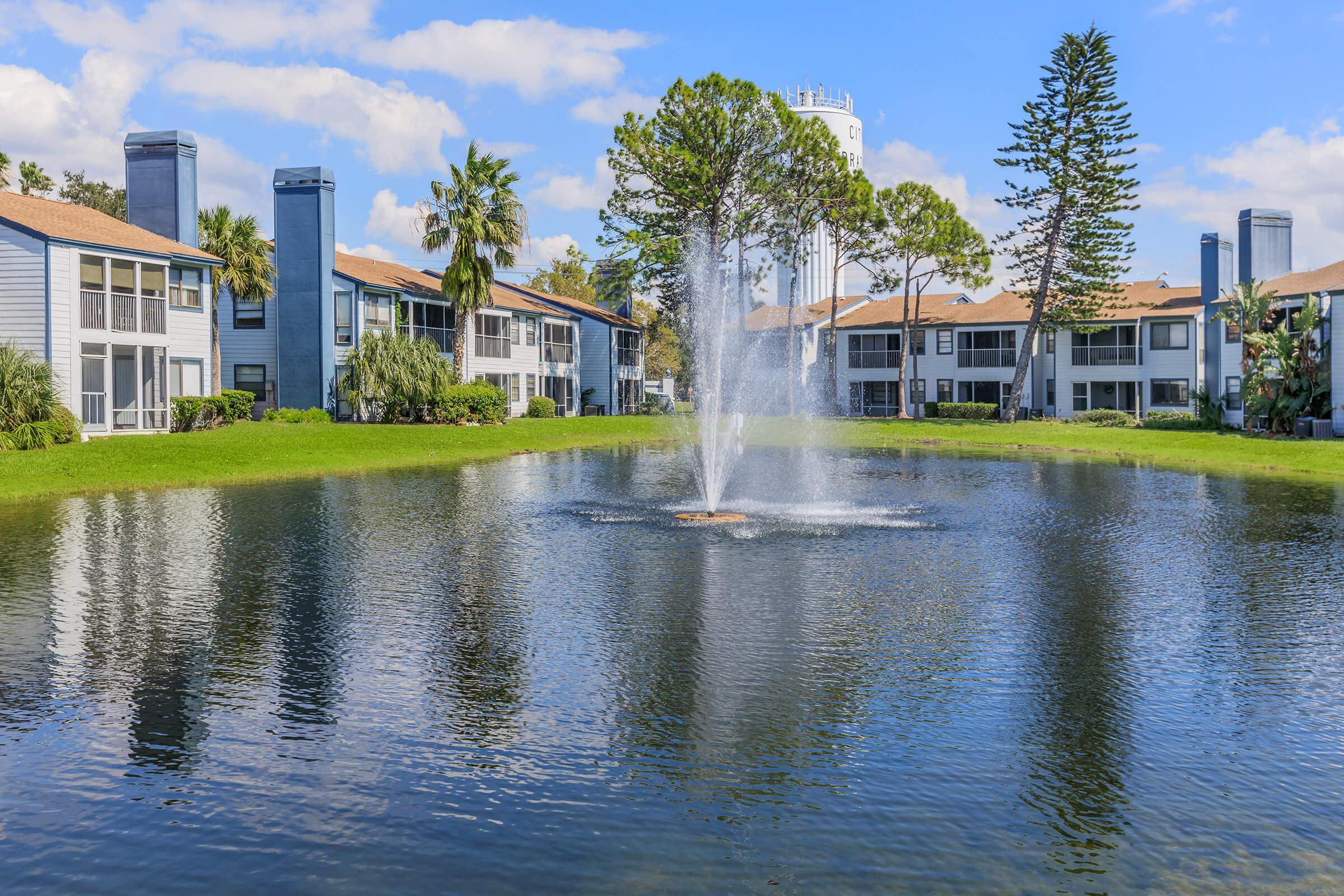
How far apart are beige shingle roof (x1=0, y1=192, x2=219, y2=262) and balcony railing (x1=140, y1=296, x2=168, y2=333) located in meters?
1.81

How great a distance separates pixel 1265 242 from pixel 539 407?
38337 mm

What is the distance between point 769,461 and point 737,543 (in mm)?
20437

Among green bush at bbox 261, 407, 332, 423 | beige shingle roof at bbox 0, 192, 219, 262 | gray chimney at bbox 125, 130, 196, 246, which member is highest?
gray chimney at bbox 125, 130, 196, 246

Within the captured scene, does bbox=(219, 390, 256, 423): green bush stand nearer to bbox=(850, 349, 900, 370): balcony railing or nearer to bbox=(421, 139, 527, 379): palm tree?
bbox=(421, 139, 527, 379): palm tree

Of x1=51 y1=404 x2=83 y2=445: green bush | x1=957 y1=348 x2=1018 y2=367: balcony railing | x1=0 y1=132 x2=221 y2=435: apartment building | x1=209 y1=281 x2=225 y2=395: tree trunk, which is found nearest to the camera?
x1=51 y1=404 x2=83 y2=445: green bush

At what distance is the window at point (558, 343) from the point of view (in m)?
67.6

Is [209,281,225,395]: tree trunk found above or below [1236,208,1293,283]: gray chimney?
below

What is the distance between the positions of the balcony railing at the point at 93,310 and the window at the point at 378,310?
1474 centimetres

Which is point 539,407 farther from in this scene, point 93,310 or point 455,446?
point 93,310

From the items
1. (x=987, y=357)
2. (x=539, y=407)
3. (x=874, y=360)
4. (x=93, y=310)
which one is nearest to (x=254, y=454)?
(x=93, y=310)

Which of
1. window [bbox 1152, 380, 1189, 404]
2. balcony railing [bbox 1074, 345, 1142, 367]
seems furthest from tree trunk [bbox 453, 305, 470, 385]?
window [bbox 1152, 380, 1189, 404]

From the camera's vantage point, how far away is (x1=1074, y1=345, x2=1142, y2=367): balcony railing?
216 feet

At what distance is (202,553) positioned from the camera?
57.1 ft

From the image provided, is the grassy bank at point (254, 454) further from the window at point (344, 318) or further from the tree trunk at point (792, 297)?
the tree trunk at point (792, 297)
